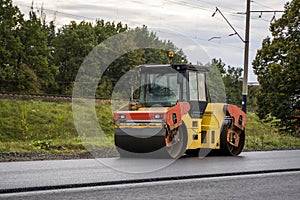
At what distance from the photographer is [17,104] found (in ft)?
123

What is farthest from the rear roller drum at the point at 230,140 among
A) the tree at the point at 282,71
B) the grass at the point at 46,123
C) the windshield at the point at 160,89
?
the tree at the point at 282,71

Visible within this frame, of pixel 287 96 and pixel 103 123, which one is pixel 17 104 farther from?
pixel 287 96

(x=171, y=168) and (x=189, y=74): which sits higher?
(x=189, y=74)

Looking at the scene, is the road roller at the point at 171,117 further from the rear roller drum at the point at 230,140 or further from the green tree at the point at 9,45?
the green tree at the point at 9,45

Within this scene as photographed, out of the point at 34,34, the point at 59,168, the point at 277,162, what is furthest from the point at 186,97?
the point at 34,34

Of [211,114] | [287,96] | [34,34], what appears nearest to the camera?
[211,114]

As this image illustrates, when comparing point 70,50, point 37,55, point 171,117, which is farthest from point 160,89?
point 70,50

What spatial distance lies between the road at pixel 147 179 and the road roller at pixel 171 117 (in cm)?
79

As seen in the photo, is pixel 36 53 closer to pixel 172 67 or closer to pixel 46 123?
pixel 46 123

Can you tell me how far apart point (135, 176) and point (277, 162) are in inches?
222

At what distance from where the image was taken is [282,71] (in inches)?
1388

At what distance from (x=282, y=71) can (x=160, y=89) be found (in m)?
20.1

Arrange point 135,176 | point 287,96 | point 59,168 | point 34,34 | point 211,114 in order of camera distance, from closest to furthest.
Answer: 1. point 135,176
2. point 59,168
3. point 211,114
4. point 287,96
5. point 34,34

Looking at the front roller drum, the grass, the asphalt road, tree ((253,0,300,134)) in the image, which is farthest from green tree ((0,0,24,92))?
the asphalt road
